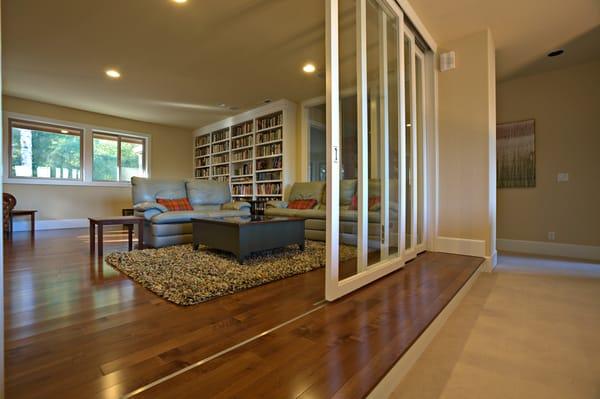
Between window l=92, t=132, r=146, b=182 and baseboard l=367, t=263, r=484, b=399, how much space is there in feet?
22.8

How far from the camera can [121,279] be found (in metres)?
2.42

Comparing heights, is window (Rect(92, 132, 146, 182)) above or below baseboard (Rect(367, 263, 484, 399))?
above

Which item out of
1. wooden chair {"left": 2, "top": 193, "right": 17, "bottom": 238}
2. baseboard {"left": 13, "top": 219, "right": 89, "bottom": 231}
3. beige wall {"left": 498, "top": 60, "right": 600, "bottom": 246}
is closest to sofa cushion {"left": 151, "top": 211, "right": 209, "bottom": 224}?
wooden chair {"left": 2, "top": 193, "right": 17, "bottom": 238}

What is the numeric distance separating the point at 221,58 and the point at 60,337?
360 centimetres

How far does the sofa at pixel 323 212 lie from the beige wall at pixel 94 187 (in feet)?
12.3

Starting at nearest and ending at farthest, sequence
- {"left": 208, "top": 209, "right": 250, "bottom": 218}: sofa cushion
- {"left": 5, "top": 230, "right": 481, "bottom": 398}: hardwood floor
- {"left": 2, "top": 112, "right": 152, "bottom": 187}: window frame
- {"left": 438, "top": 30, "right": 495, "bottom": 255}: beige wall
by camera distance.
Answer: {"left": 5, "top": 230, "right": 481, "bottom": 398}: hardwood floor → {"left": 438, "top": 30, "right": 495, "bottom": 255}: beige wall → {"left": 208, "top": 209, "right": 250, "bottom": 218}: sofa cushion → {"left": 2, "top": 112, "right": 152, "bottom": 187}: window frame

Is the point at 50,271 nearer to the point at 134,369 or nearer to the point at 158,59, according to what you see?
the point at 134,369

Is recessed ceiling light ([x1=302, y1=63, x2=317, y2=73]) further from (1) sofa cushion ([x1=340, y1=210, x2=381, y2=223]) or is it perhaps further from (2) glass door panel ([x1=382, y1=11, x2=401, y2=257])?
(1) sofa cushion ([x1=340, y1=210, x2=381, y2=223])

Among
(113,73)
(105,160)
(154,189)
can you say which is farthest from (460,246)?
(105,160)

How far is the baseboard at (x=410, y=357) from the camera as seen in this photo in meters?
1.20

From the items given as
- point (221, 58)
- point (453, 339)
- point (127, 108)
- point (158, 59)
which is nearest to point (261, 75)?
point (221, 58)

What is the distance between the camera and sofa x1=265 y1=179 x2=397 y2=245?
216 centimetres

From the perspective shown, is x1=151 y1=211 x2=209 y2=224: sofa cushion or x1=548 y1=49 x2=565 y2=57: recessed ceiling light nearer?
x1=548 y1=49 x2=565 y2=57: recessed ceiling light

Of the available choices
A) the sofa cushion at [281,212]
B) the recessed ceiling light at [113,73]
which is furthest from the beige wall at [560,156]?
Answer: the recessed ceiling light at [113,73]
